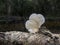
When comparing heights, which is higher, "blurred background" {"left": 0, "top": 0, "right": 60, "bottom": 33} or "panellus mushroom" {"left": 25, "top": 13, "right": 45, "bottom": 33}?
"panellus mushroom" {"left": 25, "top": 13, "right": 45, "bottom": 33}

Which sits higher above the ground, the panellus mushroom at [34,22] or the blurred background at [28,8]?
the panellus mushroom at [34,22]

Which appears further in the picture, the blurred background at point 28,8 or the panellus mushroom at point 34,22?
the blurred background at point 28,8

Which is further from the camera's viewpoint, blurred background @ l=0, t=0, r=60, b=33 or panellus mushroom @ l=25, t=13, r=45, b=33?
blurred background @ l=0, t=0, r=60, b=33

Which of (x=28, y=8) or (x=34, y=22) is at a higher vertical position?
(x=34, y=22)

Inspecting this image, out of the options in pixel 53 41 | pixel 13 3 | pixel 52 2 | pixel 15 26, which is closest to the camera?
pixel 53 41

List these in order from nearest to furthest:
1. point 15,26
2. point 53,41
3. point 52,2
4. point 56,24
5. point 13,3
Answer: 1. point 53,41
2. point 15,26
3. point 56,24
4. point 13,3
5. point 52,2

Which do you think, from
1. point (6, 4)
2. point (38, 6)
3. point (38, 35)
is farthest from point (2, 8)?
point (38, 35)

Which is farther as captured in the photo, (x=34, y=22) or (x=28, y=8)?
(x=28, y=8)

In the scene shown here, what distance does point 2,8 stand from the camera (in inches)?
191

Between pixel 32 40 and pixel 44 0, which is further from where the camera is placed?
pixel 44 0

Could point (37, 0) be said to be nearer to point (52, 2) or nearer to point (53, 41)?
point (52, 2)

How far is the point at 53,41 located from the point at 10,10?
3.39m

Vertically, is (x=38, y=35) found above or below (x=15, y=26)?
above

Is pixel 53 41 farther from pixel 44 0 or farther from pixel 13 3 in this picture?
pixel 44 0
